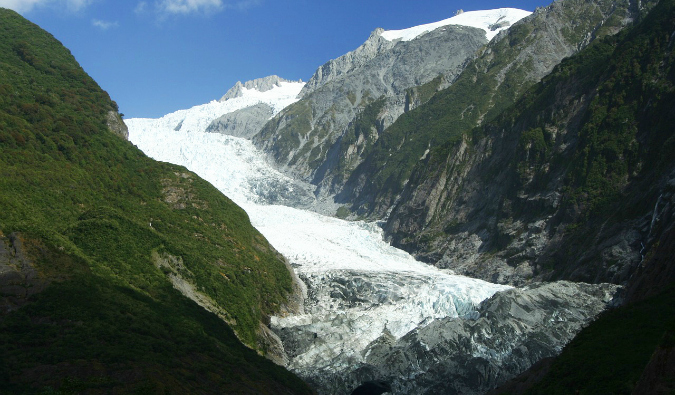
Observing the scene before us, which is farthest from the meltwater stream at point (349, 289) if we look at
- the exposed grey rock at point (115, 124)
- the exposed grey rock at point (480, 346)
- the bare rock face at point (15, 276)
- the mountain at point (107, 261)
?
the exposed grey rock at point (115, 124)

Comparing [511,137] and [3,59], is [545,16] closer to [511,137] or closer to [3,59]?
[511,137]

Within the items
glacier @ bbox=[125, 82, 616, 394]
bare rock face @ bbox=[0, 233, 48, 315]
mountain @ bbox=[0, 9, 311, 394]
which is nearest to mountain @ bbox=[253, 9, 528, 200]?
glacier @ bbox=[125, 82, 616, 394]

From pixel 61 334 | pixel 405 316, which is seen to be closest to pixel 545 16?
pixel 405 316

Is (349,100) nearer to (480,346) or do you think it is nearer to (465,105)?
(465,105)

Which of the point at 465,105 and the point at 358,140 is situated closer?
the point at 465,105

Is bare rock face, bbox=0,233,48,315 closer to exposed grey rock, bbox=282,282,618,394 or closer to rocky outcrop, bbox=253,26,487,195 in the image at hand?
exposed grey rock, bbox=282,282,618,394

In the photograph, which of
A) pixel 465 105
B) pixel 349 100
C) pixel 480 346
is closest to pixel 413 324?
pixel 480 346
